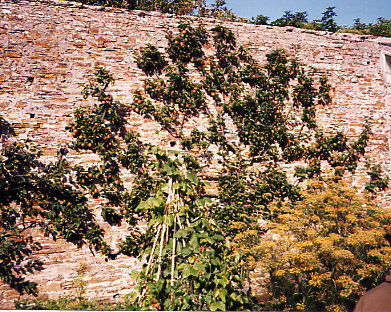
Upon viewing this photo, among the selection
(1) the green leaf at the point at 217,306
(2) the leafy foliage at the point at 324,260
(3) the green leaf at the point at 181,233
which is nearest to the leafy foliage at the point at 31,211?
(3) the green leaf at the point at 181,233

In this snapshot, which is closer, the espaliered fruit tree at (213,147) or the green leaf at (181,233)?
the green leaf at (181,233)

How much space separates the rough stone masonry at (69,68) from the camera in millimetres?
3896

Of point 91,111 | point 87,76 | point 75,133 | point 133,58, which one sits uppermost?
point 133,58

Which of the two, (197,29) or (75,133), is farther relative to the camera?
(197,29)

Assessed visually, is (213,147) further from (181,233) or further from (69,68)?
(69,68)

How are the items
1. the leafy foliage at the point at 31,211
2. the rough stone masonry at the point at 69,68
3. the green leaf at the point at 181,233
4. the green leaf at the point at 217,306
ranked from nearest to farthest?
the green leaf at the point at 217,306, the green leaf at the point at 181,233, the leafy foliage at the point at 31,211, the rough stone masonry at the point at 69,68

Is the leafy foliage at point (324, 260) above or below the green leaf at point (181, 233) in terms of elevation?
below

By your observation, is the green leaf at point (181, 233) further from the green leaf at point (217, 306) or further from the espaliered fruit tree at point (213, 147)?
the green leaf at point (217, 306)

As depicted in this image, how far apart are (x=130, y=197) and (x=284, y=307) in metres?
2.60

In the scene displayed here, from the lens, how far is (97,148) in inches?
163

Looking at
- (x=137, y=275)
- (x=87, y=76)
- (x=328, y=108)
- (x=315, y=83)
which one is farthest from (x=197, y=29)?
(x=137, y=275)

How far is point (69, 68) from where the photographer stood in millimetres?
4207

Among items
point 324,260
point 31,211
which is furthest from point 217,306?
point 31,211

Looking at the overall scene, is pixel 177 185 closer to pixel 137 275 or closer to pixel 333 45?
pixel 137 275
